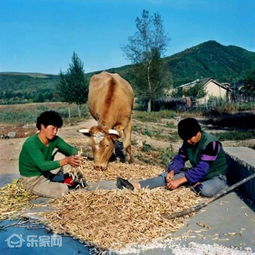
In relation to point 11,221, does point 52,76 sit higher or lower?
higher

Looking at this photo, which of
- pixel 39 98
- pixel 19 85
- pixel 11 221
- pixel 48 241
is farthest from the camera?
pixel 19 85

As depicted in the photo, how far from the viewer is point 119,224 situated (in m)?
4.70

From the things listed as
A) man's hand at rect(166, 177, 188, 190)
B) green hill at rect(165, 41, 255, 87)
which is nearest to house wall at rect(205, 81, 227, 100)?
green hill at rect(165, 41, 255, 87)

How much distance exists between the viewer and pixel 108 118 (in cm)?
944

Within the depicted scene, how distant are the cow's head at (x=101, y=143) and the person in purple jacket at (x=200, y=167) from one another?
229 centimetres

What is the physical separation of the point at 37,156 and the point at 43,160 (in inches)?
4.1

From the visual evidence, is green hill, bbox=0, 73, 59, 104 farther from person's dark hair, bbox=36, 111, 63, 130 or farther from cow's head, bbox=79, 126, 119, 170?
person's dark hair, bbox=36, 111, 63, 130

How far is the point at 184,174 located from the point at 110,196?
1296mm

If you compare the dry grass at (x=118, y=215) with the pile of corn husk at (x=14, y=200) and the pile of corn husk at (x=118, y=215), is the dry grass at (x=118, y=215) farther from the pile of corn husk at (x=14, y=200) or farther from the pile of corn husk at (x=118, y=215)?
the pile of corn husk at (x=14, y=200)

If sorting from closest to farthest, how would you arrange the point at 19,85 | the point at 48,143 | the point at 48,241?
1. the point at 48,241
2. the point at 48,143
3. the point at 19,85

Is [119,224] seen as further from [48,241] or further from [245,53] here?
[245,53]

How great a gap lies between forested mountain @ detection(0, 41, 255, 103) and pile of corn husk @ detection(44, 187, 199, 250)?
391 feet

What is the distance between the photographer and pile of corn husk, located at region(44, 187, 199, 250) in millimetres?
4469

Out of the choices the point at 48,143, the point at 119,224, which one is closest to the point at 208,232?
the point at 119,224
